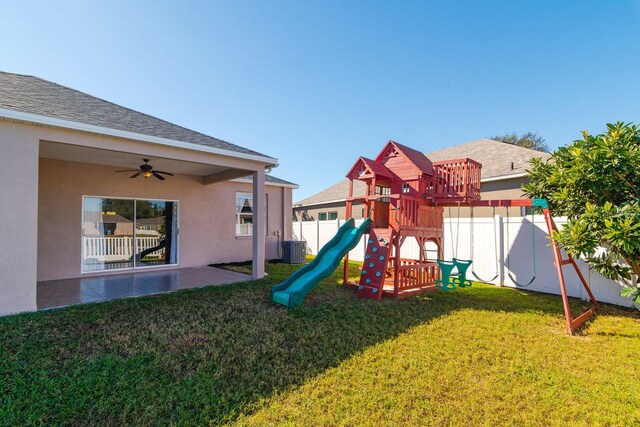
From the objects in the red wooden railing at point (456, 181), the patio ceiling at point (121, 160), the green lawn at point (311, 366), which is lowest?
the green lawn at point (311, 366)

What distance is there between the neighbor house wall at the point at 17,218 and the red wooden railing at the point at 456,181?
7701 mm

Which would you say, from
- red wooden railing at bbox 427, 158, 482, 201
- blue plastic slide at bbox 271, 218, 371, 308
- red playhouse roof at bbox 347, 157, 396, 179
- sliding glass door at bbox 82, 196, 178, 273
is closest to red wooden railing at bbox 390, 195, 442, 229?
red wooden railing at bbox 427, 158, 482, 201

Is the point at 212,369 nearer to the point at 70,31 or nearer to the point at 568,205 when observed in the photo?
the point at 568,205

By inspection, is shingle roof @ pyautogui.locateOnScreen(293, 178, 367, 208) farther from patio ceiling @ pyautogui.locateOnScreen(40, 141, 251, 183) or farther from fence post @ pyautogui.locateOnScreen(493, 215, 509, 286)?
fence post @ pyautogui.locateOnScreen(493, 215, 509, 286)

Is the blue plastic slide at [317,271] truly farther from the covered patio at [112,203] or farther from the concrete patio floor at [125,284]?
the concrete patio floor at [125,284]

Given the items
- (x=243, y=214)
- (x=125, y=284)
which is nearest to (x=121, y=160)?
(x=125, y=284)

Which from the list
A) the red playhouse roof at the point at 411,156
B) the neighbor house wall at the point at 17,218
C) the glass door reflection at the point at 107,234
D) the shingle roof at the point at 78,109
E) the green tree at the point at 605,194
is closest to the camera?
the green tree at the point at 605,194

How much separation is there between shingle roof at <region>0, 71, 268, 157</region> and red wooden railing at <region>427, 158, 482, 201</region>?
4.63m

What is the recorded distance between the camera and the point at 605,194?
4902mm

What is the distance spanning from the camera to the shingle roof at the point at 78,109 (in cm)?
509

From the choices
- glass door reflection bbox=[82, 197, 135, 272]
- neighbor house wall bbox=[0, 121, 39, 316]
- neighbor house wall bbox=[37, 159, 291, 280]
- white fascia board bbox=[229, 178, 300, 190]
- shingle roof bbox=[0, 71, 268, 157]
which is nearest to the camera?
neighbor house wall bbox=[0, 121, 39, 316]


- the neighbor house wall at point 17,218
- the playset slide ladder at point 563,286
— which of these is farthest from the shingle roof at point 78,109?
the playset slide ladder at point 563,286

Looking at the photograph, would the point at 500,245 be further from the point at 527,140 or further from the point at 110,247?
the point at 527,140

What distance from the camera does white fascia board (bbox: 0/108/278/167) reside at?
4.46 metres
